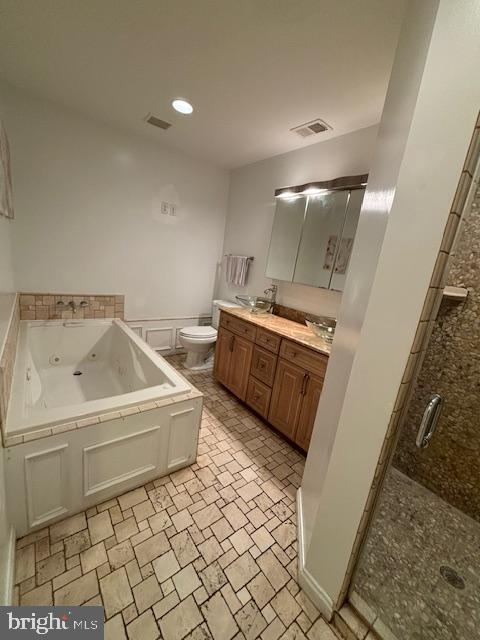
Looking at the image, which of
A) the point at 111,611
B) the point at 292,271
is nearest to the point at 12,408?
the point at 111,611

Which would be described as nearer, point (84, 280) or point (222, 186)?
point (84, 280)

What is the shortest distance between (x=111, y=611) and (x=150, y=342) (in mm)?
2522

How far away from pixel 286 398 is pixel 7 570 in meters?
1.66

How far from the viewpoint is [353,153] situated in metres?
2.03

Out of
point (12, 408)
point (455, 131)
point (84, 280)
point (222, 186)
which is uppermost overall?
point (222, 186)

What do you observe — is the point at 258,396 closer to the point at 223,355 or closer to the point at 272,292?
the point at 223,355

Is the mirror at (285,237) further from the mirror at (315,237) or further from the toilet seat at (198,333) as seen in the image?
the toilet seat at (198,333)

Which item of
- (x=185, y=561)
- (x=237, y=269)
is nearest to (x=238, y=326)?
(x=237, y=269)

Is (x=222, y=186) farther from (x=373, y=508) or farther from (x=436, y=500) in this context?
(x=436, y=500)

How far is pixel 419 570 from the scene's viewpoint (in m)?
1.26

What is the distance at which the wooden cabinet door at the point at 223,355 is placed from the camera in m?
2.54

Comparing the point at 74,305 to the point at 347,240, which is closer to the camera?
the point at 347,240

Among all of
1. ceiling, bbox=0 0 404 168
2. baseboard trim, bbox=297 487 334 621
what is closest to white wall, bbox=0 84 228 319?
ceiling, bbox=0 0 404 168

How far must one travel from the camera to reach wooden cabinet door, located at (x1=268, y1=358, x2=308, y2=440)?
1872 millimetres
